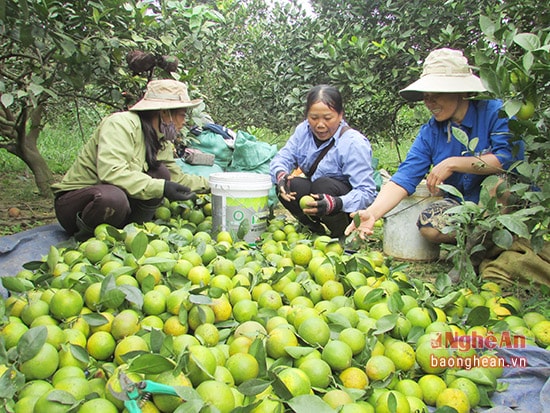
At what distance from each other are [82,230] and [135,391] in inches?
75.7

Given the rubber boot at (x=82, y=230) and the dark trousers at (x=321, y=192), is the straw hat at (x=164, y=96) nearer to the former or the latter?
the rubber boot at (x=82, y=230)

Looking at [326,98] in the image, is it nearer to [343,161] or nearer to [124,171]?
[343,161]

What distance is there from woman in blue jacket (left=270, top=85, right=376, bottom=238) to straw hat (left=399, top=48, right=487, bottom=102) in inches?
21.6

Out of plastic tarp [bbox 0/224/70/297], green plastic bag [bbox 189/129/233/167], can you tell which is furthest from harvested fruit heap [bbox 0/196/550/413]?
green plastic bag [bbox 189/129/233/167]

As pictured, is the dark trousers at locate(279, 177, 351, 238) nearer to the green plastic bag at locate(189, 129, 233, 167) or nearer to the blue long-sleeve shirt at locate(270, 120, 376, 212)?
the blue long-sleeve shirt at locate(270, 120, 376, 212)

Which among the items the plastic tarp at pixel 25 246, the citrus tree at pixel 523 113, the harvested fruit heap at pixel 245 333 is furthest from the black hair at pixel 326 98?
the plastic tarp at pixel 25 246

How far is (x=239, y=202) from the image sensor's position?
304cm

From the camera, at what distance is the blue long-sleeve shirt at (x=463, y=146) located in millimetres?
2609

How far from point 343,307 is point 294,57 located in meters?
3.79

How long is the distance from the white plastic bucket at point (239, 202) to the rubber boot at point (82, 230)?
30.8 inches

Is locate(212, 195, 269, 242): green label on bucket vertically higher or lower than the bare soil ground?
higher

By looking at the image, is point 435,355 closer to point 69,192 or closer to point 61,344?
point 61,344

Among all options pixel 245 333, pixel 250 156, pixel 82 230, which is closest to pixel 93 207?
pixel 82 230

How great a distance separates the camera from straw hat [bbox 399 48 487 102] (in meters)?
2.54
